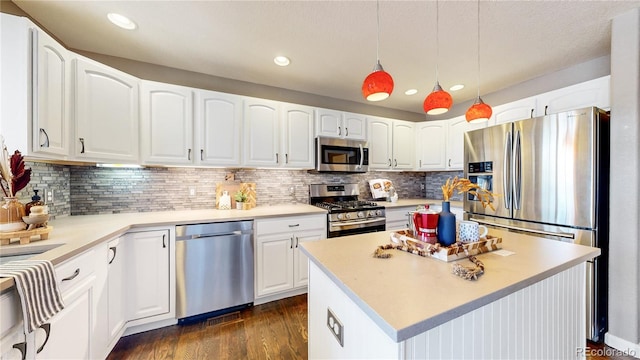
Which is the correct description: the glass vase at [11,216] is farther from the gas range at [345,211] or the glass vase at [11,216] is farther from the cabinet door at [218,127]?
the gas range at [345,211]

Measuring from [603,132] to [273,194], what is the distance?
10.3 feet

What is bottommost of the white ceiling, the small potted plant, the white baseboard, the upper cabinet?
the white baseboard

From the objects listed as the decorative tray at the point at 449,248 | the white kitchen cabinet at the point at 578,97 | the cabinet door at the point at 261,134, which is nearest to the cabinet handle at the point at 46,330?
the decorative tray at the point at 449,248

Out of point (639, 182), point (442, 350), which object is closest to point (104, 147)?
point (442, 350)

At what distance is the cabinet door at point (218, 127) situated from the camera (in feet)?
7.63

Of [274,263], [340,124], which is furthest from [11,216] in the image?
[340,124]

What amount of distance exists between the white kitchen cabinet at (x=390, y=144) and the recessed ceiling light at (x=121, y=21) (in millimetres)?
2684

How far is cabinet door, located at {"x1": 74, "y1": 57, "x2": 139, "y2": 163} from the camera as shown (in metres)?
1.71

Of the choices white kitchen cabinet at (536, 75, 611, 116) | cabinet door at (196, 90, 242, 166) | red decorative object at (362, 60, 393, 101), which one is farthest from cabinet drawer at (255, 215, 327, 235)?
white kitchen cabinet at (536, 75, 611, 116)

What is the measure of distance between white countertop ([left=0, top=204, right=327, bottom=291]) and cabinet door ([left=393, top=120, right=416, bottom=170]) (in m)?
1.69

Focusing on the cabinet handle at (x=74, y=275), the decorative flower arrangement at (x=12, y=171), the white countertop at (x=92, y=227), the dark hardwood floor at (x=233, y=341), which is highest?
the decorative flower arrangement at (x=12, y=171)

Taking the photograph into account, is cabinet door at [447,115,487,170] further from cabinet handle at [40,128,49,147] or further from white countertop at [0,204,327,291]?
cabinet handle at [40,128,49,147]

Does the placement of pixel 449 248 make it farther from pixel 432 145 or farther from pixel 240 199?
pixel 432 145

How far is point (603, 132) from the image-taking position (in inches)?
72.0
